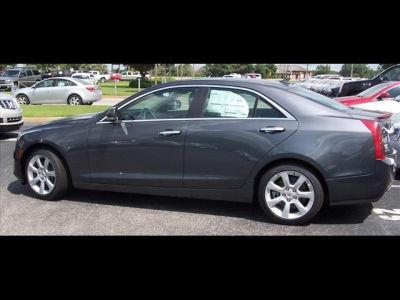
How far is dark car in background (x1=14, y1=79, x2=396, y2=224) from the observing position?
4332 mm

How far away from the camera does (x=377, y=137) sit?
4309mm

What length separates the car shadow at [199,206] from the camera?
4.73m

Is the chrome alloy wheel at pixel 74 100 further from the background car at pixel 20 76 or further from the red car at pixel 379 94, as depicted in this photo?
the background car at pixel 20 76

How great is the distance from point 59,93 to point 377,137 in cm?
1681

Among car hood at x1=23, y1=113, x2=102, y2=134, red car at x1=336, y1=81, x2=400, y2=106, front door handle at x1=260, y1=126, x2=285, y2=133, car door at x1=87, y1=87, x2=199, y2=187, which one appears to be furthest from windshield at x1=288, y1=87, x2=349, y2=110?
red car at x1=336, y1=81, x2=400, y2=106

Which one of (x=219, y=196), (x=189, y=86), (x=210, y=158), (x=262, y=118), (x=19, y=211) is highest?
(x=189, y=86)

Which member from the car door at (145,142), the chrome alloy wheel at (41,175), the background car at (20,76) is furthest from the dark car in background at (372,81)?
Result: the background car at (20,76)

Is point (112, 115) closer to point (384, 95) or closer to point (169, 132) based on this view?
point (169, 132)

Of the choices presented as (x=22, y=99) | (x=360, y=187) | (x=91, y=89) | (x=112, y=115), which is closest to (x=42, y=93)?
(x=22, y=99)

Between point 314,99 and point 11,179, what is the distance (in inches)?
174

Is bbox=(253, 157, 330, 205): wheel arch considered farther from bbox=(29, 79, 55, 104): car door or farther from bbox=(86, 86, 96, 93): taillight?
bbox=(29, 79, 55, 104): car door
